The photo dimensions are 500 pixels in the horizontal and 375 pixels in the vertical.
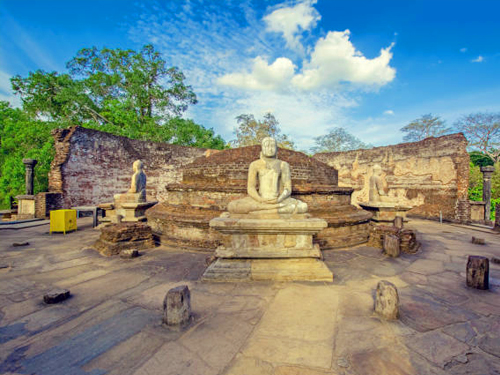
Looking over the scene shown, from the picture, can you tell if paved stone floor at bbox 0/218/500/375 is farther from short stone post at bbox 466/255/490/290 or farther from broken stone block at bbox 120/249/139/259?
broken stone block at bbox 120/249/139/259

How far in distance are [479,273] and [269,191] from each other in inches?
120

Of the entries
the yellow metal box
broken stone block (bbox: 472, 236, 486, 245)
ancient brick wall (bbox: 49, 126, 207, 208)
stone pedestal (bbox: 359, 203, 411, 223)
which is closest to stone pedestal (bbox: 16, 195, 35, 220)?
ancient brick wall (bbox: 49, 126, 207, 208)

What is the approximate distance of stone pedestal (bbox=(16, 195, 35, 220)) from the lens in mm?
9391

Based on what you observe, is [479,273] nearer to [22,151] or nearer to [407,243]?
[407,243]

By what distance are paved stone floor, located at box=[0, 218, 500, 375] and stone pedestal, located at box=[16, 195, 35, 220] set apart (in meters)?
7.47

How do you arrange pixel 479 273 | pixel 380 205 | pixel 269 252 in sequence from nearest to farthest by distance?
pixel 479 273 → pixel 269 252 → pixel 380 205

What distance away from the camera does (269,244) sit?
11.3 ft

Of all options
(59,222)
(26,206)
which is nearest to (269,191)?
(59,222)

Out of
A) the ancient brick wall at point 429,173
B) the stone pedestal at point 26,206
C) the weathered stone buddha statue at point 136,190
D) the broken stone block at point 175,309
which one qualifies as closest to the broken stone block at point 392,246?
the broken stone block at point 175,309

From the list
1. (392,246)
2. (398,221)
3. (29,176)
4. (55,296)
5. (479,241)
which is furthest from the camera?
(29,176)

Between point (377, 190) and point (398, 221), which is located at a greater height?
point (377, 190)

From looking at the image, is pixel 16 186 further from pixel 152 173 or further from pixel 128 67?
pixel 128 67

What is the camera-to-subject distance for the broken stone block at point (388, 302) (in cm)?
226

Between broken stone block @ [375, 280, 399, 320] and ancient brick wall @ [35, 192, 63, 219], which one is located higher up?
ancient brick wall @ [35, 192, 63, 219]
